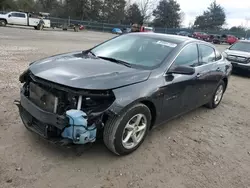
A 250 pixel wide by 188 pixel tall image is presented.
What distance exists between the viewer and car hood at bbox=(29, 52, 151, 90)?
9.58 ft

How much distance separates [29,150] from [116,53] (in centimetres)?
199

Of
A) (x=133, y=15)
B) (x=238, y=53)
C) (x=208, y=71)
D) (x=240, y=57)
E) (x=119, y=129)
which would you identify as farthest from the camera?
(x=133, y=15)

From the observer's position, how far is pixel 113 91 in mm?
2932

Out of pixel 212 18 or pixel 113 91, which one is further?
pixel 212 18

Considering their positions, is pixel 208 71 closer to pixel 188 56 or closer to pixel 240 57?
pixel 188 56

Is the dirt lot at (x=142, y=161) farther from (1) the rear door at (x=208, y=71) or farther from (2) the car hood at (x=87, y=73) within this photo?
(2) the car hood at (x=87, y=73)

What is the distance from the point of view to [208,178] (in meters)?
3.12

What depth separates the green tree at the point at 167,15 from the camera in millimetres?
64438

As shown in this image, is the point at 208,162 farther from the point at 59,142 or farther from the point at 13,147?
the point at 13,147

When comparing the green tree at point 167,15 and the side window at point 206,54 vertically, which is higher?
the green tree at point 167,15

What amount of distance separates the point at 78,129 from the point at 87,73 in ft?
2.40

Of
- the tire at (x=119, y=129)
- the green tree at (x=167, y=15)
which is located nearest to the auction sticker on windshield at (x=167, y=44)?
the tire at (x=119, y=129)

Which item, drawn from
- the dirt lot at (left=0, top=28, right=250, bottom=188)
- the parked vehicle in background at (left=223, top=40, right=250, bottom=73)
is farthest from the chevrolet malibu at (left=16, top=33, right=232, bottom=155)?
the parked vehicle in background at (left=223, top=40, right=250, bottom=73)

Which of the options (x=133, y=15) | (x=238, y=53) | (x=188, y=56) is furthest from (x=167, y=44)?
(x=133, y=15)
